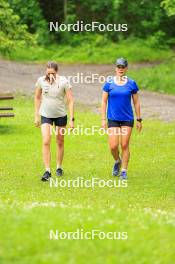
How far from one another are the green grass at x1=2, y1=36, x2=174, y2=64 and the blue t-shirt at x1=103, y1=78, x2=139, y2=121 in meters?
26.0

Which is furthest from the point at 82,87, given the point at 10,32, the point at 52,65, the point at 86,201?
the point at 86,201

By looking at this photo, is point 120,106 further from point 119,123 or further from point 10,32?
point 10,32

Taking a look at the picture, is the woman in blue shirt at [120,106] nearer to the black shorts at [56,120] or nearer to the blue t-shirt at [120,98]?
the blue t-shirt at [120,98]

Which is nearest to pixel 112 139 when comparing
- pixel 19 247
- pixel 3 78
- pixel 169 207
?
pixel 169 207

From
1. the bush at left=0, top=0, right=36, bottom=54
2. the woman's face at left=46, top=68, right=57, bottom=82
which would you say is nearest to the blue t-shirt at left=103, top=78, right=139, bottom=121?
the woman's face at left=46, top=68, right=57, bottom=82

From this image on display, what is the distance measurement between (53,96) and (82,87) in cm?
1921

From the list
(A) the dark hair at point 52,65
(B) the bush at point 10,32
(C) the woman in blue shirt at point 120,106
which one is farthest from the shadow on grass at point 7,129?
(A) the dark hair at point 52,65

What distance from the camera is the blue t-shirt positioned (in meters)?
15.0

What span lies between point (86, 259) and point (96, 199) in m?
5.97

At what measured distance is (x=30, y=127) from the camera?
2403 centimetres

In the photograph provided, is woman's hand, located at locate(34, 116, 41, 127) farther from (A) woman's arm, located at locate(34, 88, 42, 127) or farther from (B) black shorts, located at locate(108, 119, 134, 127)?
(B) black shorts, located at locate(108, 119, 134, 127)

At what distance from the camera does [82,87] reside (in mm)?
34344

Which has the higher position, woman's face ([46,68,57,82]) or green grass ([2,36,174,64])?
woman's face ([46,68,57,82])

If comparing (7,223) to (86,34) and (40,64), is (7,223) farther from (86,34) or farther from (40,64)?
(86,34)
